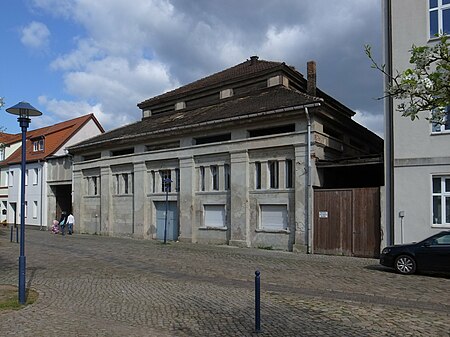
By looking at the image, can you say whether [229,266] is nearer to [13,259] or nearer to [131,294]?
[131,294]

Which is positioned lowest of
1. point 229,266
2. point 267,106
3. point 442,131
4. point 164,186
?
point 229,266

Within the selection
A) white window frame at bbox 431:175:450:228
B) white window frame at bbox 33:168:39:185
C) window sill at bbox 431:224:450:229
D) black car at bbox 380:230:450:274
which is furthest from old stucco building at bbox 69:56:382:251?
white window frame at bbox 33:168:39:185

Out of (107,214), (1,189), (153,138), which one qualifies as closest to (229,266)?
(153,138)

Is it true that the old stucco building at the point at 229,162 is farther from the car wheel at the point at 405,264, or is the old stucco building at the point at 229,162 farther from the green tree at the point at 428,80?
the green tree at the point at 428,80

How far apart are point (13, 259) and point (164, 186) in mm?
11891

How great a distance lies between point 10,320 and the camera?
8.19 meters

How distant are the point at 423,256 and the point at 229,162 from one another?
39.9 feet

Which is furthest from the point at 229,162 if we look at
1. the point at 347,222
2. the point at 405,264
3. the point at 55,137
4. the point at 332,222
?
the point at 55,137

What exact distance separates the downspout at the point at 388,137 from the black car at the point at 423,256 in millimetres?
3817

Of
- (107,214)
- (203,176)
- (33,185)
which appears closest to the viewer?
(203,176)

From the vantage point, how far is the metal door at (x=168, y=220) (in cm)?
2796

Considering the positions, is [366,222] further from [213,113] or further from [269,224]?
[213,113]

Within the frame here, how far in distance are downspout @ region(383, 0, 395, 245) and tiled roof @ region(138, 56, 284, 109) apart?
9.07m

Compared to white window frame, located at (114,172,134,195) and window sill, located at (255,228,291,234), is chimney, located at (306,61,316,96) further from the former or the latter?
white window frame, located at (114,172,134,195)
